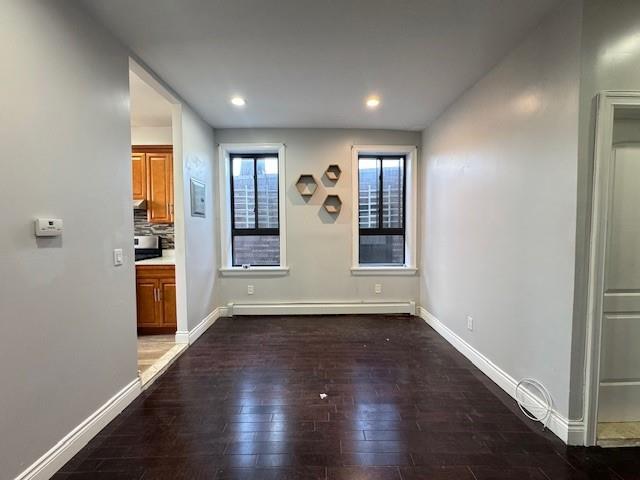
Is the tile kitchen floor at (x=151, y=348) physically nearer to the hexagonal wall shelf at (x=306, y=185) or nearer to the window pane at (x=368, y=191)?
the hexagonal wall shelf at (x=306, y=185)

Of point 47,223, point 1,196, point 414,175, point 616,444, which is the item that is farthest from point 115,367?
point 414,175

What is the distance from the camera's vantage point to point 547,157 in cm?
200

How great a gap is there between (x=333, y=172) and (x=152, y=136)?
247 centimetres

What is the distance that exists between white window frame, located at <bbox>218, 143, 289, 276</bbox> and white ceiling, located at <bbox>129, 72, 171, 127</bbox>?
84 cm

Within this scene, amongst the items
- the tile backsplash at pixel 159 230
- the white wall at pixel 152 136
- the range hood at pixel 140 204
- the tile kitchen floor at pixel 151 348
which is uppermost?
the white wall at pixel 152 136

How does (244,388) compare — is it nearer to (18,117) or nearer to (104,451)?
(104,451)

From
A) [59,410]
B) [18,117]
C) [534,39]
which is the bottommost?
[59,410]

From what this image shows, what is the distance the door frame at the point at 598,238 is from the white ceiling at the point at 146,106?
343cm

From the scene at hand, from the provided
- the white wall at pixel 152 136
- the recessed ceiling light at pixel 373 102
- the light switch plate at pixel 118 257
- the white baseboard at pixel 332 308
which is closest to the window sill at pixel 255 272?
the white baseboard at pixel 332 308

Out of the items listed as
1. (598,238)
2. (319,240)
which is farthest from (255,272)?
(598,238)

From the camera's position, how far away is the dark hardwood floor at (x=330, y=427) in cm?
167

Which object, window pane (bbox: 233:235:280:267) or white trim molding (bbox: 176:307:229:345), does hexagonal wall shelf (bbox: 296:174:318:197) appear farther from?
white trim molding (bbox: 176:307:229:345)

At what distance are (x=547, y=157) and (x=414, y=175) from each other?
2.53 m

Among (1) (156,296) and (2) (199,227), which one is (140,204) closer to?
(2) (199,227)
